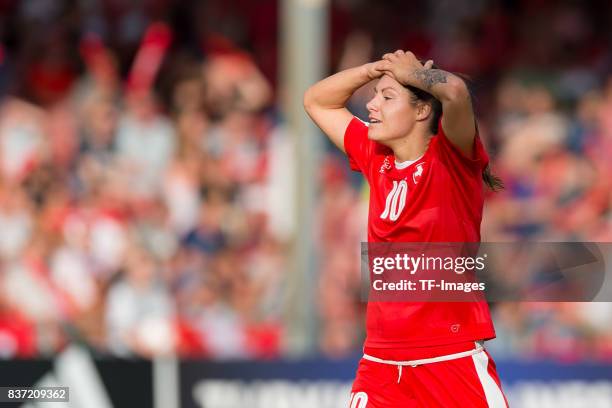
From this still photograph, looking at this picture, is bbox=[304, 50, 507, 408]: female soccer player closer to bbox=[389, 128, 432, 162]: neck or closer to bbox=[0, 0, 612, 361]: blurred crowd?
bbox=[389, 128, 432, 162]: neck

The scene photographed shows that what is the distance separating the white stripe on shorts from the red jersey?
84 mm

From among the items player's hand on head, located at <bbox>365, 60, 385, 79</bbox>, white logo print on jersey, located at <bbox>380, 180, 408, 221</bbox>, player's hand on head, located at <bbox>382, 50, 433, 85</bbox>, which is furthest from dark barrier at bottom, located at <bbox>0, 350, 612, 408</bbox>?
player's hand on head, located at <bbox>382, 50, 433, 85</bbox>

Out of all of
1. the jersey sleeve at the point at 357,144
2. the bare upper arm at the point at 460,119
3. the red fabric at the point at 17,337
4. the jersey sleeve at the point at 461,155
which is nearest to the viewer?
the bare upper arm at the point at 460,119

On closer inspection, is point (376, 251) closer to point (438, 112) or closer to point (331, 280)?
point (438, 112)

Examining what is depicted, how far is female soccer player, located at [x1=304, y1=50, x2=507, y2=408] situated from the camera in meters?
4.27

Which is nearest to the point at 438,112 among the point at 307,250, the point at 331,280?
the point at 307,250

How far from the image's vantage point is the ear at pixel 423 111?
432cm

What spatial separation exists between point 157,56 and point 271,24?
1273 millimetres

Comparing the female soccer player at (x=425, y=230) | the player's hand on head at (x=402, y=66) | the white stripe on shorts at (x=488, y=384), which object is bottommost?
the white stripe on shorts at (x=488, y=384)

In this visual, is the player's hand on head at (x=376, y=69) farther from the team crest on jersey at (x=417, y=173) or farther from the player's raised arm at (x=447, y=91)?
the team crest on jersey at (x=417, y=173)

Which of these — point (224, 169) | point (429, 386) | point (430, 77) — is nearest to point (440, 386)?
point (429, 386)

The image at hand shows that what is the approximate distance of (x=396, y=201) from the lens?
4.35 m

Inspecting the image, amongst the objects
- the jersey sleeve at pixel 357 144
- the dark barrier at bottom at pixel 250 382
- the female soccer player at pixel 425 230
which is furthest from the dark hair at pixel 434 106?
the dark barrier at bottom at pixel 250 382

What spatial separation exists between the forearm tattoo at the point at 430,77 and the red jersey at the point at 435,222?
21 centimetres
